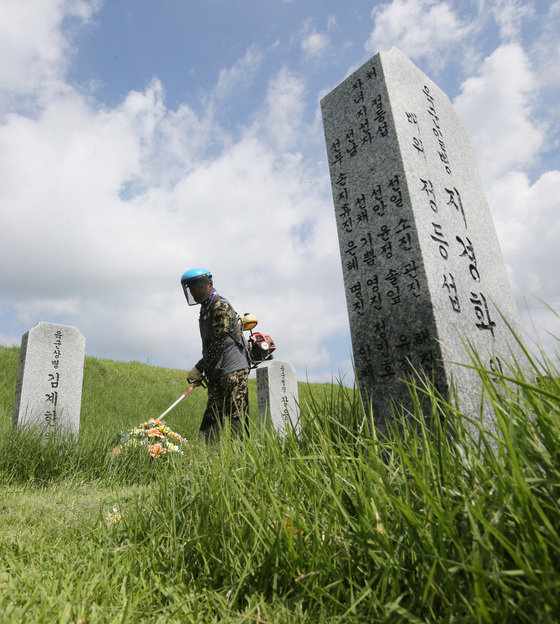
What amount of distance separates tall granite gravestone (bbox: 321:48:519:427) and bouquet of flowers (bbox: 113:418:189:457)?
2296 mm

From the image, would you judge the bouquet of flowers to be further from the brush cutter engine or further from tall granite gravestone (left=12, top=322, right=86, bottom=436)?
the brush cutter engine

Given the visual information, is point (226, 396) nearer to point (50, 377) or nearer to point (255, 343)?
point (50, 377)

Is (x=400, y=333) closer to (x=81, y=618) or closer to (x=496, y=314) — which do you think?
(x=496, y=314)

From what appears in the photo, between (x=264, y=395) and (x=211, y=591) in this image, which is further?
(x=264, y=395)

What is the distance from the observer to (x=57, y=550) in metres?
1.86

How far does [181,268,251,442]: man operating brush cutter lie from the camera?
4.40 metres

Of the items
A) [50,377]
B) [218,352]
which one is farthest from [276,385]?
[218,352]

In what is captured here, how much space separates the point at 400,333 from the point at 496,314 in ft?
3.24

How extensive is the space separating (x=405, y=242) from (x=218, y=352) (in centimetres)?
231

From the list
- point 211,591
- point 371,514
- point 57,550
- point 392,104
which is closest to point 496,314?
point 392,104

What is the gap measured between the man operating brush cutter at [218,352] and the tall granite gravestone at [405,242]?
166 centimetres

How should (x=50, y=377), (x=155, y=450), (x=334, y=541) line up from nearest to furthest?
(x=334, y=541)
(x=155, y=450)
(x=50, y=377)

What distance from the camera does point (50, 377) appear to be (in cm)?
577

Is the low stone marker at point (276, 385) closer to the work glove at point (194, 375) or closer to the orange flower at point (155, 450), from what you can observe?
the work glove at point (194, 375)
